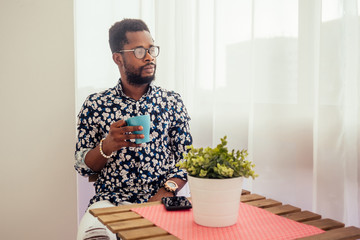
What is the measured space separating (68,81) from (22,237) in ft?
2.84

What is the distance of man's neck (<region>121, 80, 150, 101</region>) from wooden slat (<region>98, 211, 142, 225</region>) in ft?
2.43

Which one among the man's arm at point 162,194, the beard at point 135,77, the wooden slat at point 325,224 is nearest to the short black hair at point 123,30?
the beard at point 135,77

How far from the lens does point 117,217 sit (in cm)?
110

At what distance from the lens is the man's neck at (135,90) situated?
177 cm

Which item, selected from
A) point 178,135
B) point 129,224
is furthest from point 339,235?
point 178,135

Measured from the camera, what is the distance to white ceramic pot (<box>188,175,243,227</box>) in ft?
3.25

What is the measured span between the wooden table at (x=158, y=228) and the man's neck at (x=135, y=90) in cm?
68

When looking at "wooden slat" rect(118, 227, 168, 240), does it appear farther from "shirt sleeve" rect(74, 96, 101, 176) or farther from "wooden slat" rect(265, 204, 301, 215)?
"shirt sleeve" rect(74, 96, 101, 176)

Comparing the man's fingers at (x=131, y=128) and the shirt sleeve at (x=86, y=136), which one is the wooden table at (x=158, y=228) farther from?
the shirt sleeve at (x=86, y=136)

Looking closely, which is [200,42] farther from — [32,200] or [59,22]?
[32,200]

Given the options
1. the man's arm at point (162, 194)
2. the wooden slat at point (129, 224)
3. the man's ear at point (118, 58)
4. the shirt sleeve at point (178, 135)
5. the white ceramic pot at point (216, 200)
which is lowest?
the man's arm at point (162, 194)

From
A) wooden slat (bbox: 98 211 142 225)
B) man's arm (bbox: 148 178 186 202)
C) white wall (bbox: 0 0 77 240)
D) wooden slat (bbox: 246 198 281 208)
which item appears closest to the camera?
wooden slat (bbox: 98 211 142 225)

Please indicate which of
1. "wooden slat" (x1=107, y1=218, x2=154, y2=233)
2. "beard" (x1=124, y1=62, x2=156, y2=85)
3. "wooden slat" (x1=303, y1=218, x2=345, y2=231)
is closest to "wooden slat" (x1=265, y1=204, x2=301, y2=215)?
"wooden slat" (x1=303, y1=218, x2=345, y2=231)

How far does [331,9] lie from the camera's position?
4.42 ft
